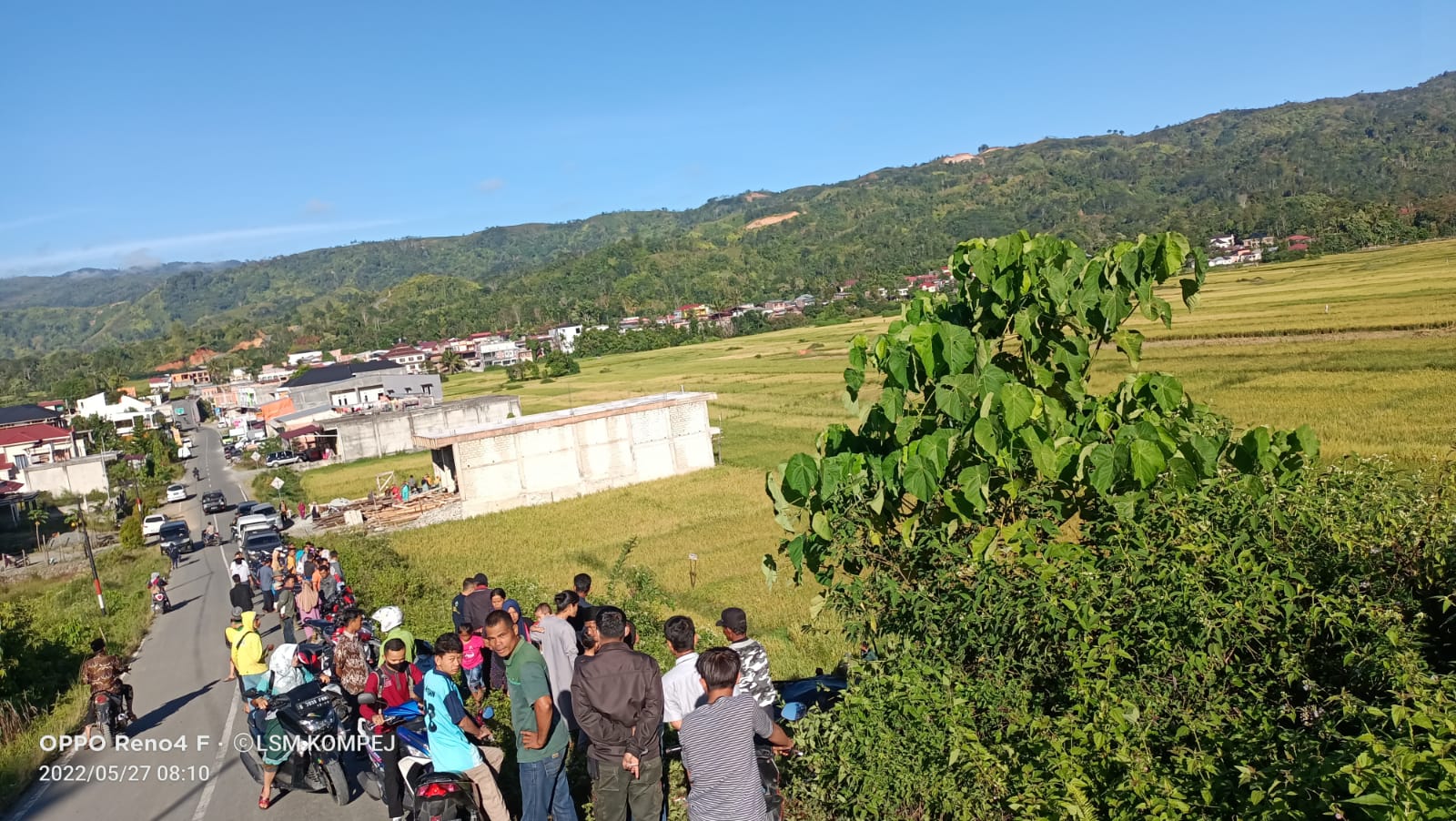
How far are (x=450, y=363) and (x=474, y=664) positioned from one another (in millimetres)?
97505

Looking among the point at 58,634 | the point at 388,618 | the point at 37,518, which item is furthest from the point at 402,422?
the point at 388,618

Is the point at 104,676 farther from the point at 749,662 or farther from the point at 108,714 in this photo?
the point at 749,662

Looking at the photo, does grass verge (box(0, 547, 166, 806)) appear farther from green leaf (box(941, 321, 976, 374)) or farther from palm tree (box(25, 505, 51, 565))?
palm tree (box(25, 505, 51, 565))

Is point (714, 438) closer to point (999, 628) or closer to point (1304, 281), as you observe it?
point (999, 628)

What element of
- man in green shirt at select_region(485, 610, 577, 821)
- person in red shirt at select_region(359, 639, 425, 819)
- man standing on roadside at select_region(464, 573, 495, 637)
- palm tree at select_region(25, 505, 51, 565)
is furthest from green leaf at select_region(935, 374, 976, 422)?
palm tree at select_region(25, 505, 51, 565)

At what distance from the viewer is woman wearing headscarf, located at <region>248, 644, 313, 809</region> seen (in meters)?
7.09

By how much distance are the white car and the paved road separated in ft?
61.4

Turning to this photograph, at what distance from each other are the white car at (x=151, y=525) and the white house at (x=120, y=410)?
205 feet

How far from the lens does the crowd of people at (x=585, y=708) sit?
4.45m

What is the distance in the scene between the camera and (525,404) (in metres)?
57.0

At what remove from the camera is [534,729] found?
5527 millimetres

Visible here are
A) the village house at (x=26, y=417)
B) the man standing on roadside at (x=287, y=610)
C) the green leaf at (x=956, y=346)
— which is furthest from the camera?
the village house at (x=26, y=417)

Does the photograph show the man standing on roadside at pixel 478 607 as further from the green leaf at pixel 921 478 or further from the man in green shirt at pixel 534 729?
the green leaf at pixel 921 478

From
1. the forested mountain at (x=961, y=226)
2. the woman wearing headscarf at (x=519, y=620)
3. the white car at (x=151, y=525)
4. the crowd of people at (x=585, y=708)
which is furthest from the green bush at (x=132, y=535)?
the forested mountain at (x=961, y=226)
